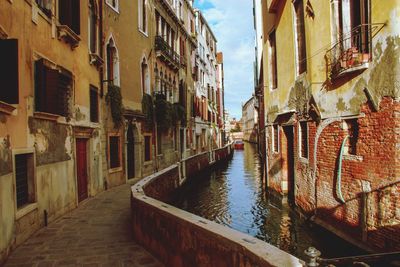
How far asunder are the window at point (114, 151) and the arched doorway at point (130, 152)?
1.13 m

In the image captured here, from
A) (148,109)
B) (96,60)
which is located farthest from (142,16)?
(96,60)

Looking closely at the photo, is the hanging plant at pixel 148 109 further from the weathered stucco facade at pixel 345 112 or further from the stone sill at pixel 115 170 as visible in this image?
the weathered stucco facade at pixel 345 112

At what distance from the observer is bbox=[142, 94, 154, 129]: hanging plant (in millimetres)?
15617

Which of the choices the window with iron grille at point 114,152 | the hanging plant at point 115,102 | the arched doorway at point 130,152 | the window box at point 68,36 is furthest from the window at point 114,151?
the window box at point 68,36

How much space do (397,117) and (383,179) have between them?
1079 mm

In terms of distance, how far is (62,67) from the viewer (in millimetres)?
8328

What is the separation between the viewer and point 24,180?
657 cm

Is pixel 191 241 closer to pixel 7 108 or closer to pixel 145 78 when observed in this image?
pixel 7 108

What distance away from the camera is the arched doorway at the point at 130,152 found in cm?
1430

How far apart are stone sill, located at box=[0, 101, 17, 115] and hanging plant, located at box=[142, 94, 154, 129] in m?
9.86

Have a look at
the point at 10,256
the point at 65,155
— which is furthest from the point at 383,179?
the point at 65,155

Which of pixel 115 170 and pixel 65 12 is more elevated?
pixel 65 12

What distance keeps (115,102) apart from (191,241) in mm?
9079

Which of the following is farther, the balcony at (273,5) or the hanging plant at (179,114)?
the hanging plant at (179,114)
